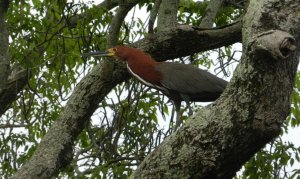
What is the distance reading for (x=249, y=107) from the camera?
2.31m

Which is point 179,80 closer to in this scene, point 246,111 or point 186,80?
point 186,80

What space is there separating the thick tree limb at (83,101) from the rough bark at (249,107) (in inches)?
91.1

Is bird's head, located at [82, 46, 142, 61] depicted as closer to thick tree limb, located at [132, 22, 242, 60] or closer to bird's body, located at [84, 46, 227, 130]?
bird's body, located at [84, 46, 227, 130]

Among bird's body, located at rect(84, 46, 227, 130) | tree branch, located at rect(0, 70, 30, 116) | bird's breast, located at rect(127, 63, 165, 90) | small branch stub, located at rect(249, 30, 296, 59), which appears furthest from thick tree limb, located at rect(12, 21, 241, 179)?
small branch stub, located at rect(249, 30, 296, 59)

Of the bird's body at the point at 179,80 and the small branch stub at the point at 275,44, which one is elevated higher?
the bird's body at the point at 179,80

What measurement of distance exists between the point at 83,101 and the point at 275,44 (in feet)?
9.54

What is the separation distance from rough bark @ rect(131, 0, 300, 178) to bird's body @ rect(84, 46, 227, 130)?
350 cm

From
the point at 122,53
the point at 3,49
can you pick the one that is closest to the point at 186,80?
the point at 122,53

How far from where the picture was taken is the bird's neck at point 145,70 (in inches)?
229

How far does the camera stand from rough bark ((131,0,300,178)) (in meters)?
2.26

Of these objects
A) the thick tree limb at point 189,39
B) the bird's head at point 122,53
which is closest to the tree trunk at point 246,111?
the thick tree limb at point 189,39

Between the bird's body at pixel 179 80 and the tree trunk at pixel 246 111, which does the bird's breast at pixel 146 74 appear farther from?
the tree trunk at pixel 246 111

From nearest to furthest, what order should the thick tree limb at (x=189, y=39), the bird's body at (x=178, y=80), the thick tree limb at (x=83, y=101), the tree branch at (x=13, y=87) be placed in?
the thick tree limb at (x=83, y=101) < the thick tree limb at (x=189, y=39) < the bird's body at (x=178, y=80) < the tree branch at (x=13, y=87)

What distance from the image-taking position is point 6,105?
752 cm
